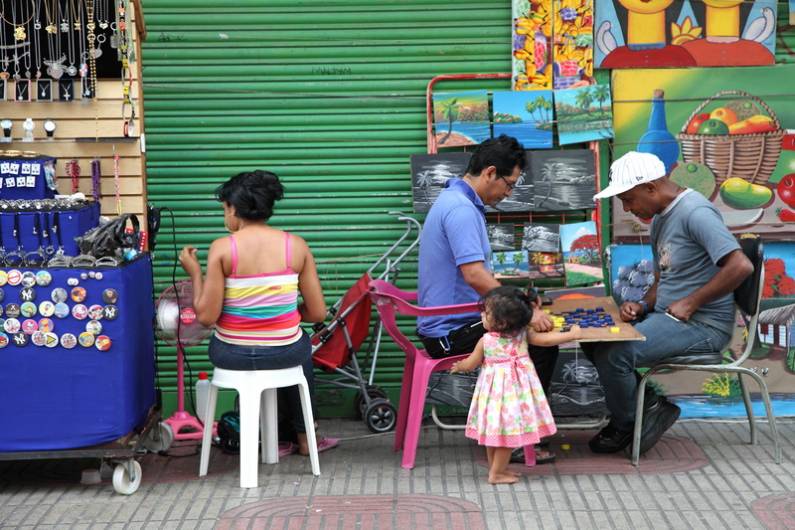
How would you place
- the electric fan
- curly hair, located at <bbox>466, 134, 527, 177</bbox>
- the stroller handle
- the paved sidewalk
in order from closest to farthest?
the paved sidewalk, curly hair, located at <bbox>466, 134, 527, 177</bbox>, the electric fan, the stroller handle

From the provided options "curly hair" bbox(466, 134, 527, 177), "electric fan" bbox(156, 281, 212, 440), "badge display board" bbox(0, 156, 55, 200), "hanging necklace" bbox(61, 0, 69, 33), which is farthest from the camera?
"hanging necklace" bbox(61, 0, 69, 33)

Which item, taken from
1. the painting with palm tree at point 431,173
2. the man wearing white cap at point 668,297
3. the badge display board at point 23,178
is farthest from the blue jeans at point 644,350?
the badge display board at point 23,178

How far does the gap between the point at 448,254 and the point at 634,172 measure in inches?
43.4

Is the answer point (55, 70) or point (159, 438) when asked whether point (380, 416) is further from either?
point (55, 70)

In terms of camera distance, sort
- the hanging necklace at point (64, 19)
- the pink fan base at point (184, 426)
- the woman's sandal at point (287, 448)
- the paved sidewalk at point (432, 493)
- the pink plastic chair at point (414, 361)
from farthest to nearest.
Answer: the pink fan base at point (184, 426) < the hanging necklace at point (64, 19) < the woman's sandal at point (287, 448) < the pink plastic chair at point (414, 361) < the paved sidewalk at point (432, 493)

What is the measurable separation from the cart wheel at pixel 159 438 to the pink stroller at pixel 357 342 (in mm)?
1000

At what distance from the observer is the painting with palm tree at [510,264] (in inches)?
282

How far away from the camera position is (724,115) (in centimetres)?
714

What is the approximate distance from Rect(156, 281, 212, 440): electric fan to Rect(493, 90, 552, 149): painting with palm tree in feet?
7.34

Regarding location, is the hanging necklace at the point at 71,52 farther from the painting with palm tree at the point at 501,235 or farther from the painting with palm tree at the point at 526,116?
the painting with palm tree at the point at 501,235

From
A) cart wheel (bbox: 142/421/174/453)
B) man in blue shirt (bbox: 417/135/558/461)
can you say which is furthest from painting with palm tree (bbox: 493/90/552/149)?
cart wheel (bbox: 142/421/174/453)

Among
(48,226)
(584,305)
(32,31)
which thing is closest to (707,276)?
(584,305)

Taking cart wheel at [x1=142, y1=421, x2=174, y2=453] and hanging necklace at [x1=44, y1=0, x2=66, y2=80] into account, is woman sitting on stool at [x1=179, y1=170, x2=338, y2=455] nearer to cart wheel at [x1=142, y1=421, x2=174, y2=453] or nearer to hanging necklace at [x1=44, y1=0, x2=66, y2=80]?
cart wheel at [x1=142, y1=421, x2=174, y2=453]

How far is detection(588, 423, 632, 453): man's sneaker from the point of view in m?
6.27
